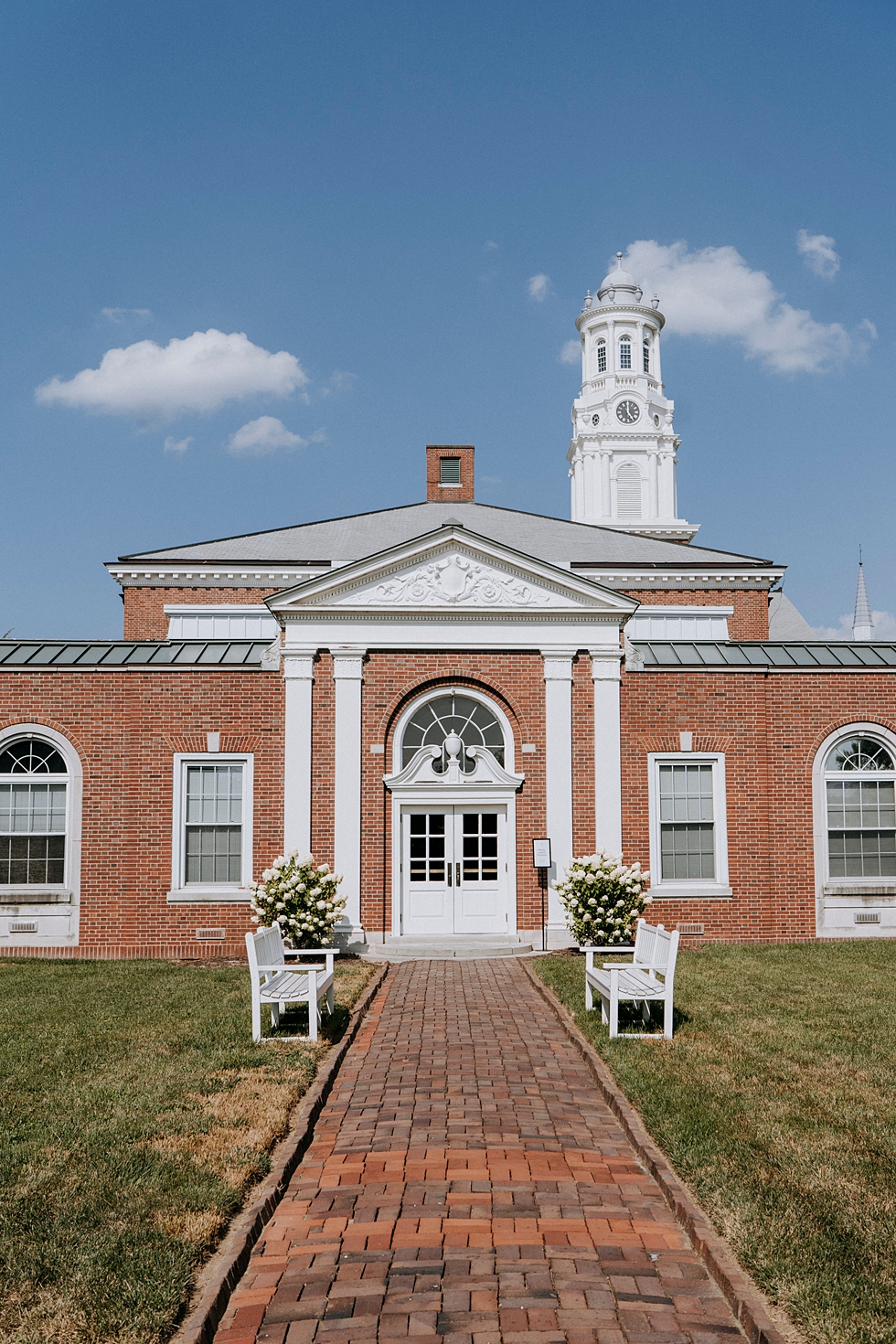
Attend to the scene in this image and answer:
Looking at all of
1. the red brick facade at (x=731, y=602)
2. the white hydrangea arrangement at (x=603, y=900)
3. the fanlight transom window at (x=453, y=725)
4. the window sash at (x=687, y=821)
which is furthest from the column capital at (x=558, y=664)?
the red brick facade at (x=731, y=602)

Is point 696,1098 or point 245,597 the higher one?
point 245,597

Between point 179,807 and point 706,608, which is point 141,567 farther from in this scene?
point 706,608

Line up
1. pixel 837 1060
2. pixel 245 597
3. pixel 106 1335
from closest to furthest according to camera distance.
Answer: pixel 106 1335 → pixel 837 1060 → pixel 245 597

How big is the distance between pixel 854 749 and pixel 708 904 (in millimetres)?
3500

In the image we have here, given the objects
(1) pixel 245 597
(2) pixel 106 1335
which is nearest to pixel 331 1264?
(2) pixel 106 1335

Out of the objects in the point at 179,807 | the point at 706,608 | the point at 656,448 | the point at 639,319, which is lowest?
the point at 179,807

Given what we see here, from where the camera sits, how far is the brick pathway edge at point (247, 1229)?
14.7 feet

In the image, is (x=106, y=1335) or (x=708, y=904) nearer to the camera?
(x=106, y=1335)

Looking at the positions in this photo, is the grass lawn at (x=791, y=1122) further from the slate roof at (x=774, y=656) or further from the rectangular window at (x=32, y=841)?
the rectangular window at (x=32, y=841)

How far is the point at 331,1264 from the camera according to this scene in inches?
200

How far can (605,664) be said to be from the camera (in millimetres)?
16969

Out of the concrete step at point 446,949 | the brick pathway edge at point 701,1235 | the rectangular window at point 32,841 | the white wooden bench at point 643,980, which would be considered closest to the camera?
the brick pathway edge at point 701,1235

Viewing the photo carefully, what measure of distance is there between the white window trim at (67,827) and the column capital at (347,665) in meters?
4.27

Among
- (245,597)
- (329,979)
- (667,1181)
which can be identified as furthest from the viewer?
(245,597)
